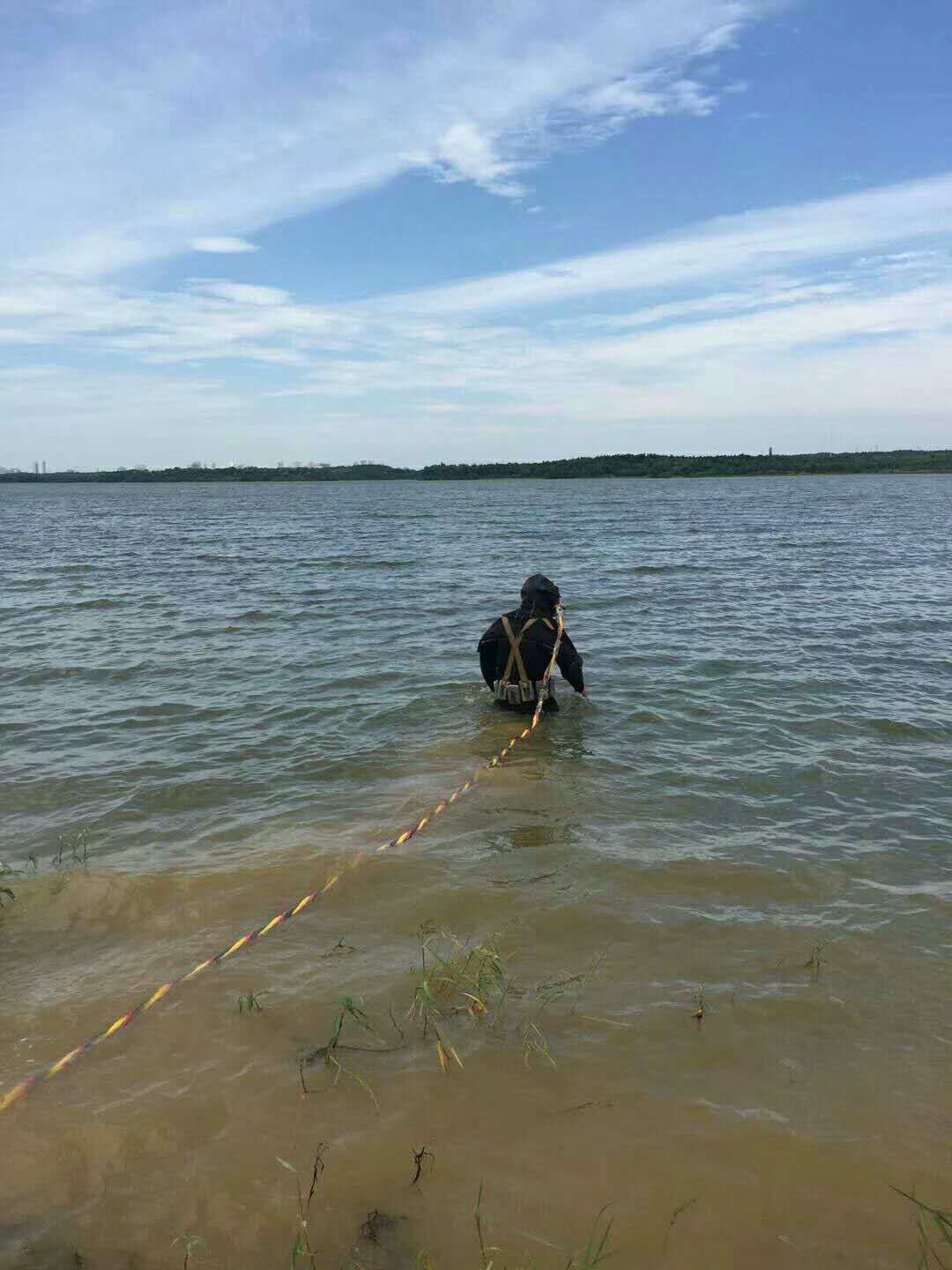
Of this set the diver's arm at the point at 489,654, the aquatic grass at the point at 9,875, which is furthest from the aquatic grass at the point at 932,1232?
the diver's arm at the point at 489,654

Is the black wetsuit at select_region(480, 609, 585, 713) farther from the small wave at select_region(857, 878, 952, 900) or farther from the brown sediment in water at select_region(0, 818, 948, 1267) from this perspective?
the brown sediment in water at select_region(0, 818, 948, 1267)

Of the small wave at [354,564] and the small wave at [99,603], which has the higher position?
the small wave at [354,564]

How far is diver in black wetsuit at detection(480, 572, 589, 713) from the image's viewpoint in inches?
379

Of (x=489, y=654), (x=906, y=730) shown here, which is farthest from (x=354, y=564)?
(x=906, y=730)

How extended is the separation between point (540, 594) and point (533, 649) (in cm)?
69

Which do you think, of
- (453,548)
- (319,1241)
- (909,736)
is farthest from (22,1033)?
(453,548)

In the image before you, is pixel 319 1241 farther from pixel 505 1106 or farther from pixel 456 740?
pixel 456 740

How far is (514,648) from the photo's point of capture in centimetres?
979

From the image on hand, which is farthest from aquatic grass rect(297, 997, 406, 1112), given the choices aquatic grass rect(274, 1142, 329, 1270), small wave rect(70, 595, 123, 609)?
small wave rect(70, 595, 123, 609)

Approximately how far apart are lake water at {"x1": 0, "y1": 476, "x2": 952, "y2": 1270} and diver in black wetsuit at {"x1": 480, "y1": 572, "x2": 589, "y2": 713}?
54 cm

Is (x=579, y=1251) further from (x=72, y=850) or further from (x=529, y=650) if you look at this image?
(x=529, y=650)

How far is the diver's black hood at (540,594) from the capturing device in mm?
9523

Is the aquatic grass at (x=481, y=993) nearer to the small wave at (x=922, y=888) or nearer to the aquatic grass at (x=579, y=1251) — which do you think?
the aquatic grass at (x=579, y=1251)

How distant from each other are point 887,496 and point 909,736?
273 feet
